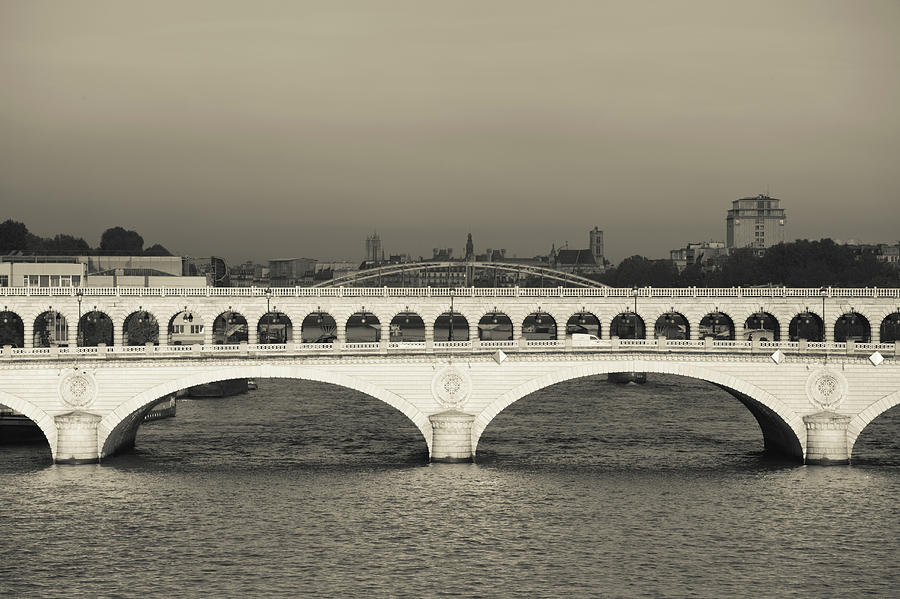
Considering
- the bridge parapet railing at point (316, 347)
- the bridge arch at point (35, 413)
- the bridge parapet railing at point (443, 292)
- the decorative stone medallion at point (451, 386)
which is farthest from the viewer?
the bridge parapet railing at point (443, 292)

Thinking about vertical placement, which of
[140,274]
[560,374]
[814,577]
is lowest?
[814,577]

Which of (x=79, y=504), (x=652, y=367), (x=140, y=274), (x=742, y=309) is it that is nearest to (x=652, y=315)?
(x=742, y=309)

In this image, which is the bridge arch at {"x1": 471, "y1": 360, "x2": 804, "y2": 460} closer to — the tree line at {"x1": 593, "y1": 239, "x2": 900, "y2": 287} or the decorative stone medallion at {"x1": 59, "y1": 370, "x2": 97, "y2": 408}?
the decorative stone medallion at {"x1": 59, "y1": 370, "x2": 97, "y2": 408}

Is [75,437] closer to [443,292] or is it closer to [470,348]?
[470,348]

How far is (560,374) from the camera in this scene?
80.2 m

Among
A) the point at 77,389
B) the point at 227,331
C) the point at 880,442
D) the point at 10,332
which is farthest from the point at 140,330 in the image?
the point at 880,442

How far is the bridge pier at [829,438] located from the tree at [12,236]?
12659 centimetres

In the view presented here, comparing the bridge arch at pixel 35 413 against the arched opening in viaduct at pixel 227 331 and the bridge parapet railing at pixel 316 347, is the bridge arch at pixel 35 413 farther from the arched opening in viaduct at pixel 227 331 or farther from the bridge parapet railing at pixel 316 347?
the arched opening in viaduct at pixel 227 331

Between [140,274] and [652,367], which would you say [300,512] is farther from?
[140,274]

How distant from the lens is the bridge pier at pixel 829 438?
77.5 m

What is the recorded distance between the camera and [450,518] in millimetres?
65500

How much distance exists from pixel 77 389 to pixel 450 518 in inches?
1019

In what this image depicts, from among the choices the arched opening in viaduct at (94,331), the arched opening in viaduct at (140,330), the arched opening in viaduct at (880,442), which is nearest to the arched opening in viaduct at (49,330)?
the arched opening in viaduct at (94,331)

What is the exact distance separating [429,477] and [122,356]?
20.4 meters
